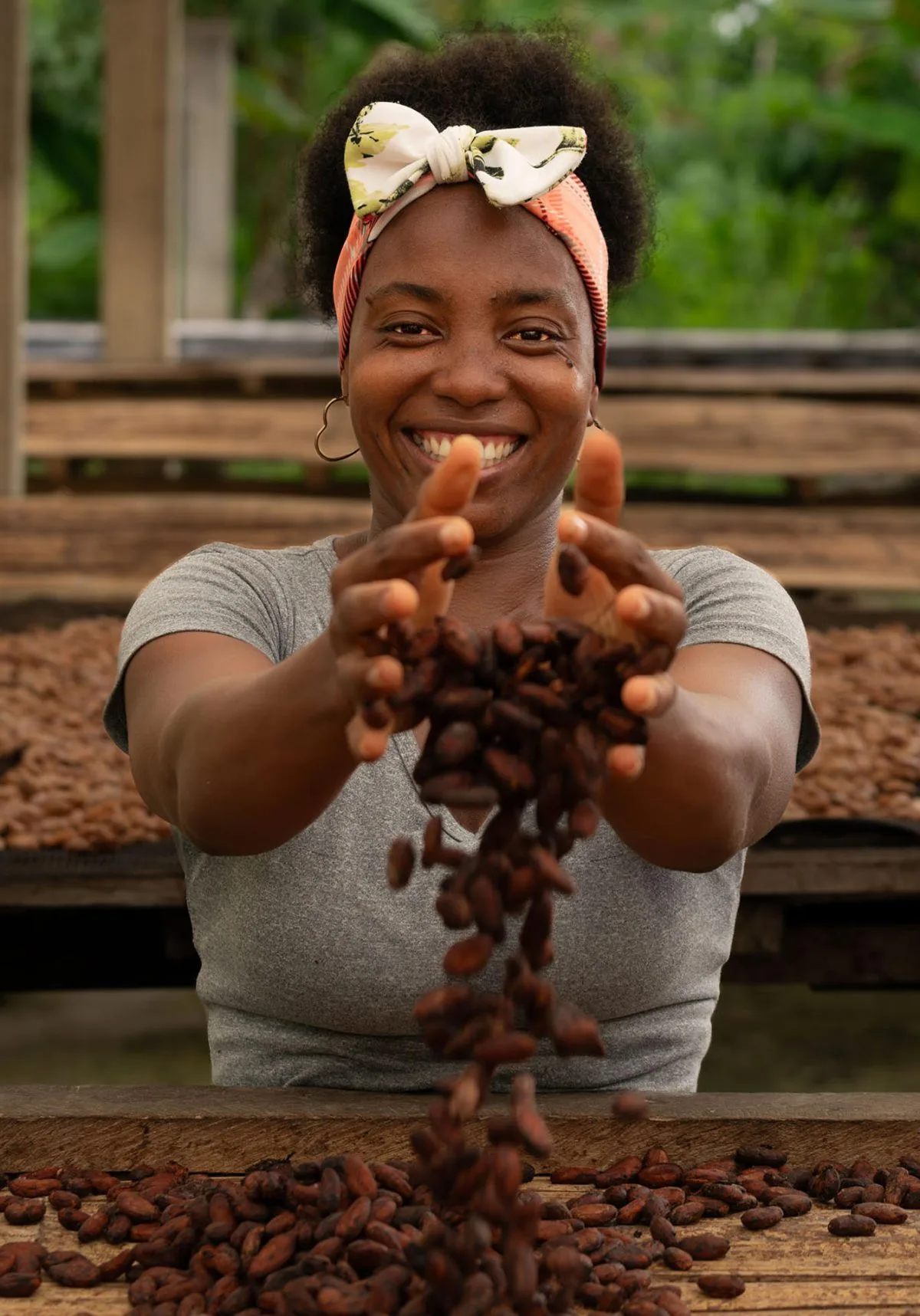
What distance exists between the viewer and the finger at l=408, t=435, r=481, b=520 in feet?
4.06

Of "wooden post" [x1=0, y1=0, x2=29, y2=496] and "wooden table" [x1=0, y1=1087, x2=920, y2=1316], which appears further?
"wooden post" [x1=0, y1=0, x2=29, y2=496]

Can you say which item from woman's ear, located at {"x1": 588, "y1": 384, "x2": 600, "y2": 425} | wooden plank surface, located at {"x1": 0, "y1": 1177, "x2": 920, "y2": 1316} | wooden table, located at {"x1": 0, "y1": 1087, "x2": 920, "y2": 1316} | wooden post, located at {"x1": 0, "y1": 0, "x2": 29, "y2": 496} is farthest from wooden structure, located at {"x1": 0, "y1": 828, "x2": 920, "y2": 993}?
wooden post, located at {"x1": 0, "y1": 0, "x2": 29, "y2": 496}

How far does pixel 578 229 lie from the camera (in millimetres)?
1886

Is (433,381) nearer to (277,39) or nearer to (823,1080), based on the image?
(823,1080)

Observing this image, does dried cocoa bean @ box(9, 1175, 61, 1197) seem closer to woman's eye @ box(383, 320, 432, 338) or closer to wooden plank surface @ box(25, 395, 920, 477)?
woman's eye @ box(383, 320, 432, 338)

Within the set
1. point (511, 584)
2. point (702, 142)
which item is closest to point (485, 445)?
point (511, 584)

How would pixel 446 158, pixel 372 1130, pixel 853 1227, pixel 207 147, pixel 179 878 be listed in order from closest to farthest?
pixel 853 1227 → pixel 372 1130 → pixel 446 158 → pixel 179 878 → pixel 207 147

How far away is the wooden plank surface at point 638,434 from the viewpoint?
20.7 ft

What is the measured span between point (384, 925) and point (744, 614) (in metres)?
0.52

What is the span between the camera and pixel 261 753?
1.47 m

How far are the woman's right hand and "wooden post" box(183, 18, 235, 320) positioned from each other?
8.07m

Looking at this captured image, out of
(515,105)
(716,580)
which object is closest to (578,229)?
(515,105)

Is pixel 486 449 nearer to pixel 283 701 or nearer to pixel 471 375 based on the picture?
pixel 471 375

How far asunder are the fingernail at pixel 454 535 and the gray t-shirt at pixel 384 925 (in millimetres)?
620
